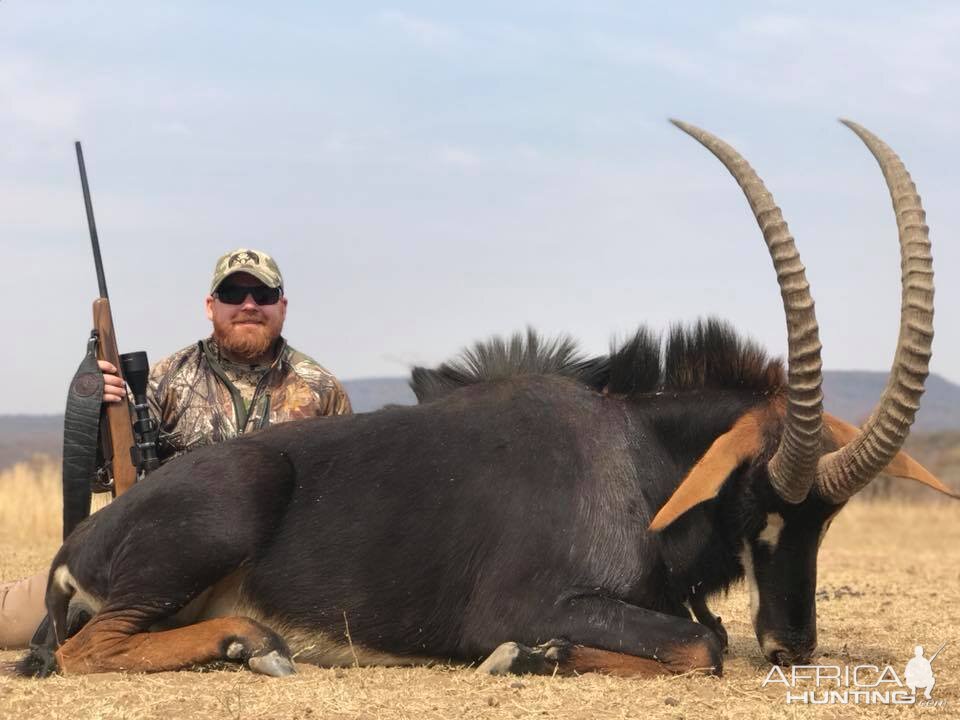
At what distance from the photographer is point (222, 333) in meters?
8.25

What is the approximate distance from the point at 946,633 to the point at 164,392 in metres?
5.02

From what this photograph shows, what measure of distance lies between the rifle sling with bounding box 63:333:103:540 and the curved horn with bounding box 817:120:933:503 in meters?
4.01

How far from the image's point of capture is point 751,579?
6.22m

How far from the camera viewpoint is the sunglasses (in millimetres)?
8242

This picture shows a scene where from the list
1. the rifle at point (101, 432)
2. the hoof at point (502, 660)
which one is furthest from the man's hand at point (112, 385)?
the hoof at point (502, 660)

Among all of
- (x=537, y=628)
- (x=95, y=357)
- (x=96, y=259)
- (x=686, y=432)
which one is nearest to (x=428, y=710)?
(x=537, y=628)

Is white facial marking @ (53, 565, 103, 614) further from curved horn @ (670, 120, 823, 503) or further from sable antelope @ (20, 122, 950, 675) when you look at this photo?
curved horn @ (670, 120, 823, 503)

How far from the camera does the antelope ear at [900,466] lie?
623 cm

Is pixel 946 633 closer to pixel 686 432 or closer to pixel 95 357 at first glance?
pixel 686 432

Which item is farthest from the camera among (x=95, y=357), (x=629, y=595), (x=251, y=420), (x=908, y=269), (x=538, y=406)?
(x=251, y=420)

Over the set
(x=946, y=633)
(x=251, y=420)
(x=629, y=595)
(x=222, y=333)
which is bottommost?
(x=946, y=633)

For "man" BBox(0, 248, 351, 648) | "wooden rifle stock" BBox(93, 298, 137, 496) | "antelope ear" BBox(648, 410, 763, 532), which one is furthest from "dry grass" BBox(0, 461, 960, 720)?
"wooden rifle stock" BBox(93, 298, 137, 496)

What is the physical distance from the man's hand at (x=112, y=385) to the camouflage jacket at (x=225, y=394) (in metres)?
0.45

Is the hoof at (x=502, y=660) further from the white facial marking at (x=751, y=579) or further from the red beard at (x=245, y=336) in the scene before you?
the red beard at (x=245, y=336)
